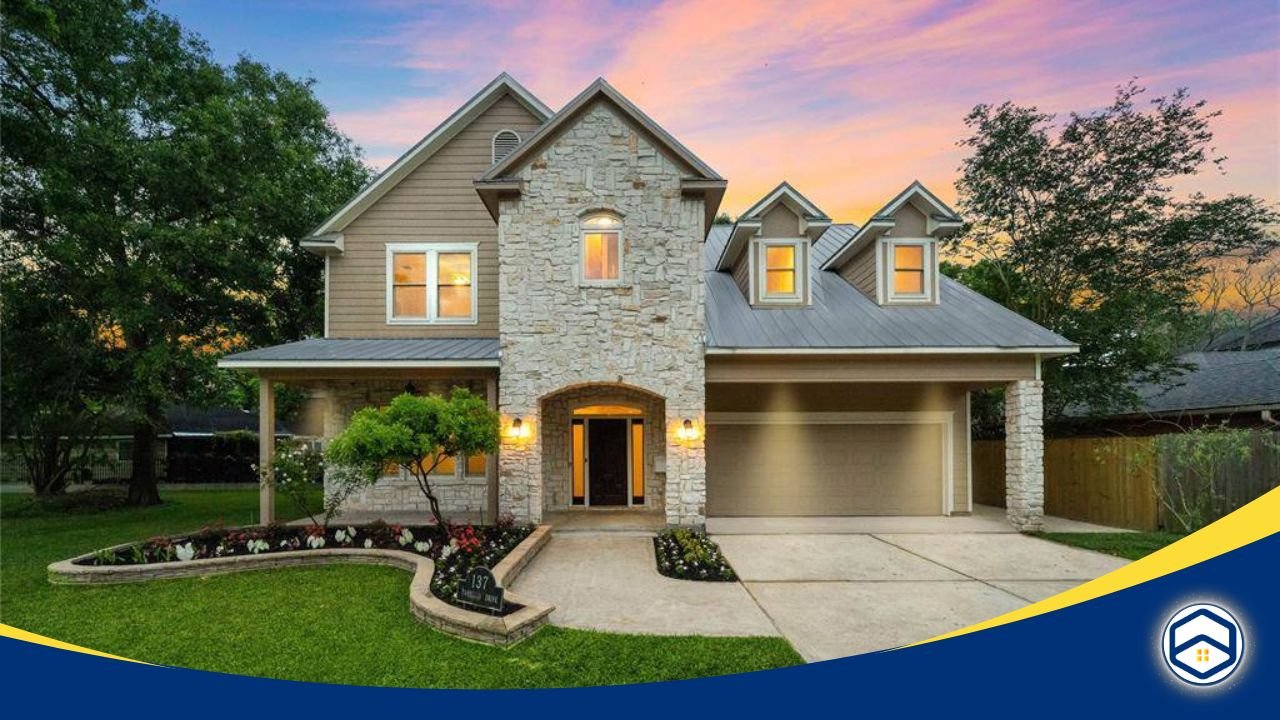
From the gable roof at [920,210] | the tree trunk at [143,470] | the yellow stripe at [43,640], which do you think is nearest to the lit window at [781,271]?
the gable roof at [920,210]

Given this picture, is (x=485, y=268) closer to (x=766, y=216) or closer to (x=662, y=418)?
(x=662, y=418)

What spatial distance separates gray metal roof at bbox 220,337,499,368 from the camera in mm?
10031

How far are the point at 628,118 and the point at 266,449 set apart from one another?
28.0 feet

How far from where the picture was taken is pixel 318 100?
1592 cm

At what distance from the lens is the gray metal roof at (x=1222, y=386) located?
12.5 meters

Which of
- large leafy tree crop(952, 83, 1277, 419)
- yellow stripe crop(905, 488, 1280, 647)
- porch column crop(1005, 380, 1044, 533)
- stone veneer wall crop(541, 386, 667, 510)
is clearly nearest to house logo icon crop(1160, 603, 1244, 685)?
yellow stripe crop(905, 488, 1280, 647)

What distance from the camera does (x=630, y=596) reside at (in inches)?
253

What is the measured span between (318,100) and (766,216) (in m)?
12.9

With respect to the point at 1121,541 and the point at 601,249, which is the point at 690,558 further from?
the point at 1121,541

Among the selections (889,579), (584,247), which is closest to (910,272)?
(584,247)

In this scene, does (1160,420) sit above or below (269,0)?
below

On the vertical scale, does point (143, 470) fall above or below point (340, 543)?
above

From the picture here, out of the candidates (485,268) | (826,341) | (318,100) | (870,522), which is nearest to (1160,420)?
(870,522)

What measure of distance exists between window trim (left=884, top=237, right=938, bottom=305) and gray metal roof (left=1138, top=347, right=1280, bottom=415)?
6.95 meters
